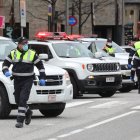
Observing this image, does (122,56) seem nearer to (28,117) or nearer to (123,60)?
(123,60)

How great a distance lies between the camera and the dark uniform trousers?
13.3m

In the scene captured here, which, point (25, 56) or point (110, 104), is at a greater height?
point (25, 56)

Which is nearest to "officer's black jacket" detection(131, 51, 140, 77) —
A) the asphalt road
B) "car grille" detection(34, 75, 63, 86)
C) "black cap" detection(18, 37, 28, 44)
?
the asphalt road

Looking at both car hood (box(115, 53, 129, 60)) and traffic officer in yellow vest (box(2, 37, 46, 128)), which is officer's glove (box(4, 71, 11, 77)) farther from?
car hood (box(115, 53, 129, 60))

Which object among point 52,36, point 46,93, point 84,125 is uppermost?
point 52,36

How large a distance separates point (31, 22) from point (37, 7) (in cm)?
139

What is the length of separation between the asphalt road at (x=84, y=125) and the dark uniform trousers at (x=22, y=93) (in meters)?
0.30

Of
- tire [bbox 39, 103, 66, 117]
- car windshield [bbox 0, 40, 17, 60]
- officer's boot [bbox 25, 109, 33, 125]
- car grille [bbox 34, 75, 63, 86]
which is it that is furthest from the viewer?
car windshield [bbox 0, 40, 17, 60]

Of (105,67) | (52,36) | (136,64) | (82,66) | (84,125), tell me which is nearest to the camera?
(84,125)

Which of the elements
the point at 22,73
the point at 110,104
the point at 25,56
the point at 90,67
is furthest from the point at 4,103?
the point at 90,67

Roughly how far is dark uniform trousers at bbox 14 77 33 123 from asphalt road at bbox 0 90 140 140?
30 cm

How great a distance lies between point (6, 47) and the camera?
16.5 metres

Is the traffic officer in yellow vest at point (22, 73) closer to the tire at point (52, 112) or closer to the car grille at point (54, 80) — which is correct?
the car grille at point (54, 80)

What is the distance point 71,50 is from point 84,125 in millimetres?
A: 8195
